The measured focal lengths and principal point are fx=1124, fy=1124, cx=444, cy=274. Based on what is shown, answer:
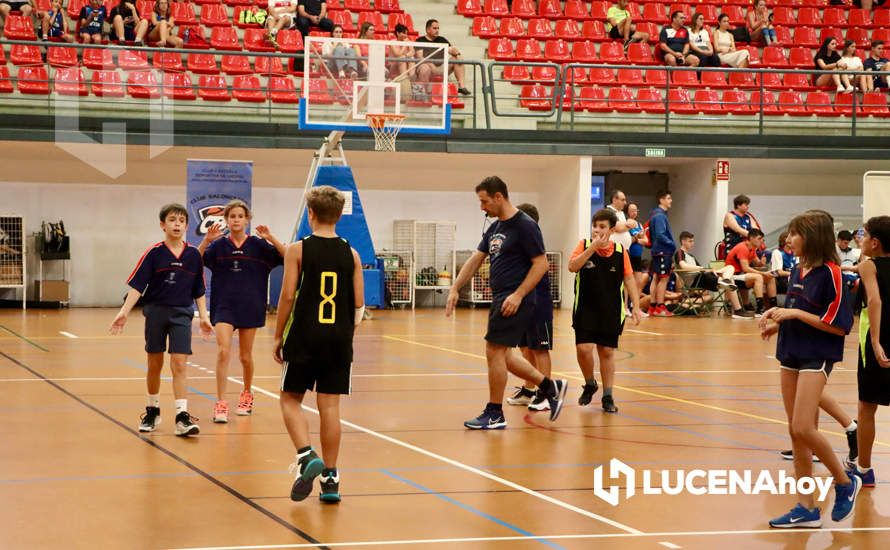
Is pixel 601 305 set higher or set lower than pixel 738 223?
lower

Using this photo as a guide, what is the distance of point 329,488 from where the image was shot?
19.3ft

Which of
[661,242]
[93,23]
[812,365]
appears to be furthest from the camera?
[93,23]

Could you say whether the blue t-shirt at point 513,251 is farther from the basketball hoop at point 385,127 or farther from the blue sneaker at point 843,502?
the basketball hoop at point 385,127

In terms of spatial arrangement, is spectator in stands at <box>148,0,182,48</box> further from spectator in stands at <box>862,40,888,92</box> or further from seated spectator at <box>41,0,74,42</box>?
spectator in stands at <box>862,40,888,92</box>

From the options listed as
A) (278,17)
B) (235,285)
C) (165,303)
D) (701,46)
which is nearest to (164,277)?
(165,303)

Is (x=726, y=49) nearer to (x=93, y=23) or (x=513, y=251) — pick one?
(x=93, y=23)

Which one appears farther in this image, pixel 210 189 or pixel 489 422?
pixel 210 189

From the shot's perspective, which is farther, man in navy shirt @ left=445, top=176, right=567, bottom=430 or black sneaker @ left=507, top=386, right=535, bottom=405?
black sneaker @ left=507, top=386, right=535, bottom=405

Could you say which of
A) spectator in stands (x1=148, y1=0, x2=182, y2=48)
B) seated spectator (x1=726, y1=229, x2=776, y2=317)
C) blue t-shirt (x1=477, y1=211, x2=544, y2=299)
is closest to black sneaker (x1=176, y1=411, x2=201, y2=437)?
blue t-shirt (x1=477, y1=211, x2=544, y2=299)

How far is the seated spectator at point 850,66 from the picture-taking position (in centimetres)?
2381

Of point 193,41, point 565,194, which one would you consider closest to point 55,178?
point 193,41

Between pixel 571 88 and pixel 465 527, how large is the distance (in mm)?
17852

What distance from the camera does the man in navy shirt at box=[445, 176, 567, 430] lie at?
8.16 meters

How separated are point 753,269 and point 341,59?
29.5ft
